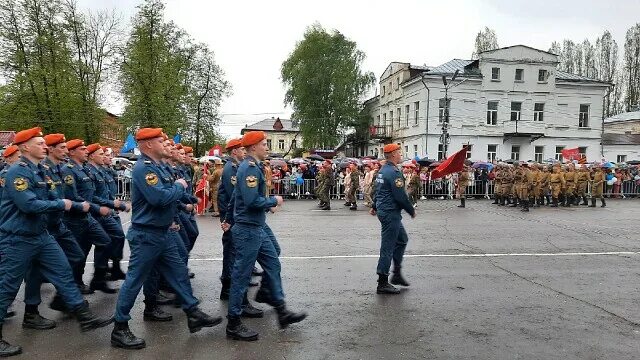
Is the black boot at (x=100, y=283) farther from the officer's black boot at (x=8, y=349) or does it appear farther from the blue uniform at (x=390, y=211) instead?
the blue uniform at (x=390, y=211)

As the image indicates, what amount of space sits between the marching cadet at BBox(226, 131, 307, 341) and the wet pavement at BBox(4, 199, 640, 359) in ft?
0.62

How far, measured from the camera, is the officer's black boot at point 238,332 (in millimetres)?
5020

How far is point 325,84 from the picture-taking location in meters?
50.5

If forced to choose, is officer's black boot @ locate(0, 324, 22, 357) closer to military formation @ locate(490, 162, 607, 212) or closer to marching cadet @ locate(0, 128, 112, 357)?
marching cadet @ locate(0, 128, 112, 357)

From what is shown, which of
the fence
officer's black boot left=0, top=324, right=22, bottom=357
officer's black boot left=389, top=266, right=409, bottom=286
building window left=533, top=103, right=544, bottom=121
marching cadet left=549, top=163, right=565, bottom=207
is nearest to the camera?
officer's black boot left=0, top=324, right=22, bottom=357

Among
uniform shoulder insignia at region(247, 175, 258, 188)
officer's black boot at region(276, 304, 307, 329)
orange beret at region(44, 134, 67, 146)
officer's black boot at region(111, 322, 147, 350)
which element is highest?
orange beret at region(44, 134, 67, 146)

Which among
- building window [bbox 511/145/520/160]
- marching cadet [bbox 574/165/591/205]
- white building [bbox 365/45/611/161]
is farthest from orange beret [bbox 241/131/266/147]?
building window [bbox 511/145/520/160]

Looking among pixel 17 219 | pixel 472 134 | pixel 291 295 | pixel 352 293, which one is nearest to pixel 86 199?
pixel 17 219

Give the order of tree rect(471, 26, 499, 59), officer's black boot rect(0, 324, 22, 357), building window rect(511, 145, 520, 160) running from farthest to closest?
tree rect(471, 26, 499, 59) < building window rect(511, 145, 520, 160) < officer's black boot rect(0, 324, 22, 357)

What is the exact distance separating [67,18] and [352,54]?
27.0 meters

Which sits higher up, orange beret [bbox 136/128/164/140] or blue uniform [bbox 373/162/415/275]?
orange beret [bbox 136/128/164/140]

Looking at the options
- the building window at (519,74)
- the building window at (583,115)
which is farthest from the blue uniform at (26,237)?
the building window at (583,115)

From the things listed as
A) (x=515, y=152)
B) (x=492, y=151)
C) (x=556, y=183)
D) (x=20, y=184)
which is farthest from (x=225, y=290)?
(x=515, y=152)

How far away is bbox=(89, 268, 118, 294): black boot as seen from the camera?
6.80 metres
